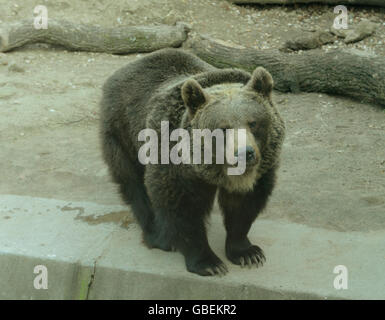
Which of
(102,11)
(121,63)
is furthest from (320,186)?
(102,11)

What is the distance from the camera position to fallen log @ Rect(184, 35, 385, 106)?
30.2ft

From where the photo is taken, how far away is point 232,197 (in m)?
4.80

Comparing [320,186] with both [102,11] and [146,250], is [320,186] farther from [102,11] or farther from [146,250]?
[102,11]

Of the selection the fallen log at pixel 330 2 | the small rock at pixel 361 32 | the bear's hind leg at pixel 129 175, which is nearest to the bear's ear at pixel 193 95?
the bear's hind leg at pixel 129 175

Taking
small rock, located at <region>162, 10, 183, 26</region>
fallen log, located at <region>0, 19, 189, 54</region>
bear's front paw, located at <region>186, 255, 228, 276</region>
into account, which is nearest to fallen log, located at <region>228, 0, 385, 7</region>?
small rock, located at <region>162, 10, 183, 26</region>

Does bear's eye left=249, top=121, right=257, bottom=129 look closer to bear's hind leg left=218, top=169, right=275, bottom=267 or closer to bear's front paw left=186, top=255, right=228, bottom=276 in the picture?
bear's hind leg left=218, top=169, right=275, bottom=267

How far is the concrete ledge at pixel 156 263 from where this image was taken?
15.1 feet

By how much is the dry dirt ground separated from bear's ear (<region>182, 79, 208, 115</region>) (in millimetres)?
2069

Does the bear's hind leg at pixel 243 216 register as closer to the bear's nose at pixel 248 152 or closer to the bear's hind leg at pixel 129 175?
the bear's nose at pixel 248 152

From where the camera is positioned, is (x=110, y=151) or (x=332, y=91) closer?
(x=110, y=151)

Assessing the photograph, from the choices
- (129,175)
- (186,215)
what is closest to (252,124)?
(186,215)

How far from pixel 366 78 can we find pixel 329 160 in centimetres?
237

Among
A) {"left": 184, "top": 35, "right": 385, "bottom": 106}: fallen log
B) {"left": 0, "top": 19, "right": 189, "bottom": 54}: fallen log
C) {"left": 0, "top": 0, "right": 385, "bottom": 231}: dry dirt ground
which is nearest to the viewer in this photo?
{"left": 0, "top": 0, "right": 385, "bottom": 231}: dry dirt ground
